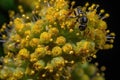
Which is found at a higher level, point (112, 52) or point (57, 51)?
point (112, 52)

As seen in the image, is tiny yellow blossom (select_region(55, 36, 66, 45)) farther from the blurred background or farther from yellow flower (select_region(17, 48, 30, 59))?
the blurred background

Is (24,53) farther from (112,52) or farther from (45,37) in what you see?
(112,52)

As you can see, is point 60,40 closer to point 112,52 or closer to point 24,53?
point 24,53

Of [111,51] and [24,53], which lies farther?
[111,51]

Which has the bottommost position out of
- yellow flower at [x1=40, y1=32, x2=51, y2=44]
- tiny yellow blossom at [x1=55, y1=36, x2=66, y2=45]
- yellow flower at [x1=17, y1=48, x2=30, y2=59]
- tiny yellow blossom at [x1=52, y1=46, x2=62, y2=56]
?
tiny yellow blossom at [x1=52, y1=46, x2=62, y2=56]

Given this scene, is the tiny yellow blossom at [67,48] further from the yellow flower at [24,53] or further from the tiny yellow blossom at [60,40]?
the yellow flower at [24,53]

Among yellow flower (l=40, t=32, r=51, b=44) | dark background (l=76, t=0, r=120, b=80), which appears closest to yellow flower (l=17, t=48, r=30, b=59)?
yellow flower (l=40, t=32, r=51, b=44)

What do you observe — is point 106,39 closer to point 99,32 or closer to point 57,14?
point 99,32

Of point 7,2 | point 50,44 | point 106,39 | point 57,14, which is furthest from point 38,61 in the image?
point 7,2

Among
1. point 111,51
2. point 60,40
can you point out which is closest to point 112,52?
point 111,51

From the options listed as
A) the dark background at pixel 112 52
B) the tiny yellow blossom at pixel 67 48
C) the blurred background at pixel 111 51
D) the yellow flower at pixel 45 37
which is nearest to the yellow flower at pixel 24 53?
the yellow flower at pixel 45 37

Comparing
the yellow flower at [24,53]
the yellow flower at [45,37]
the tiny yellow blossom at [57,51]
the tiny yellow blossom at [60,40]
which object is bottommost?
the tiny yellow blossom at [57,51]
